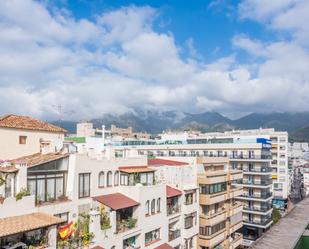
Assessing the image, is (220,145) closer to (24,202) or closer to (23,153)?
(23,153)

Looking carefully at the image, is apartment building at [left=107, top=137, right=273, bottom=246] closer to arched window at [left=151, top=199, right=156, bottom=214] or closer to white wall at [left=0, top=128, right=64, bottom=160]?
arched window at [left=151, top=199, right=156, bottom=214]

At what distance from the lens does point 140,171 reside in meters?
30.8

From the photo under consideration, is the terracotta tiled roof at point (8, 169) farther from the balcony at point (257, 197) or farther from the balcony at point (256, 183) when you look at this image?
the balcony at point (257, 197)

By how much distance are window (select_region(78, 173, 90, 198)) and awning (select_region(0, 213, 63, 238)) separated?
4.39 meters

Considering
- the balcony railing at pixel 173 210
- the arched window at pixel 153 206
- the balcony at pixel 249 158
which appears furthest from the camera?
the balcony at pixel 249 158

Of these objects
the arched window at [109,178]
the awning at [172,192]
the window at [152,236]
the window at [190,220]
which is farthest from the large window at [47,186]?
the window at [190,220]

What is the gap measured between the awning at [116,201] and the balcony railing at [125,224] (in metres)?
1.37

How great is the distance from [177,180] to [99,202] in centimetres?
1166

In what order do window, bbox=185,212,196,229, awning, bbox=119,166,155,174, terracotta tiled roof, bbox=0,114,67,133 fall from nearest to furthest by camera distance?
terracotta tiled roof, bbox=0,114,67,133 < awning, bbox=119,166,155,174 < window, bbox=185,212,196,229

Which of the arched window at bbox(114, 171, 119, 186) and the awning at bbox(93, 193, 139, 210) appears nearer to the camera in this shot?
the awning at bbox(93, 193, 139, 210)

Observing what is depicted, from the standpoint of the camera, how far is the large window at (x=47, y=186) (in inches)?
886

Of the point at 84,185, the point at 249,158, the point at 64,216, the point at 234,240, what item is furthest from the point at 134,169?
the point at 249,158

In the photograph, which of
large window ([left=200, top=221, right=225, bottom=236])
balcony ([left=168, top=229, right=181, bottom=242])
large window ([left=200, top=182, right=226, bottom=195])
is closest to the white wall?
balcony ([left=168, top=229, right=181, bottom=242])

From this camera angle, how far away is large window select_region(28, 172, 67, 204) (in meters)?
22.5
